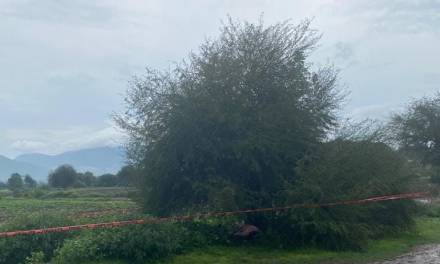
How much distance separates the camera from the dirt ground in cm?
1929

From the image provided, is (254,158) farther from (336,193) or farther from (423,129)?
(423,129)

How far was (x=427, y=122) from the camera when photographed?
5581 centimetres

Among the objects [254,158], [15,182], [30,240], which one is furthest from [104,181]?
[30,240]

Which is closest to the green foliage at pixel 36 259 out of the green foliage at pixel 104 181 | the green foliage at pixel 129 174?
the green foliage at pixel 129 174

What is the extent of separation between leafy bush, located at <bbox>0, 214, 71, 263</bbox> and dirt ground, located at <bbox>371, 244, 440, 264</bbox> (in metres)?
9.16

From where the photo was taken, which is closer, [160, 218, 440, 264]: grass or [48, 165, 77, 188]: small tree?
[160, 218, 440, 264]: grass

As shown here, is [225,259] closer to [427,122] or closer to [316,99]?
[316,99]

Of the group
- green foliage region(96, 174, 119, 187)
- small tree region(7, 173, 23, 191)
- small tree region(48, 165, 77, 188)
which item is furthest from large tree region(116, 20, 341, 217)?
small tree region(7, 173, 23, 191)

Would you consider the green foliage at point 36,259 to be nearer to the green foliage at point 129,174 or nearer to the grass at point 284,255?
the grass at point 284,255

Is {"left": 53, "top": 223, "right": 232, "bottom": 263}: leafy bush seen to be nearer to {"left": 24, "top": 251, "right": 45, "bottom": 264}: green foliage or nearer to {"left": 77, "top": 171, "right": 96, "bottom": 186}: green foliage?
{"left": 24, "top": 251, "right": 45, "bottom": 264}: green foliage

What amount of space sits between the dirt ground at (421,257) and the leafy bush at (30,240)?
361 inches

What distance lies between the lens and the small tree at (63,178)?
318 feet

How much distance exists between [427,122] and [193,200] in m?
38.3

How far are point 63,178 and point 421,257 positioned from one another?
82.1 metres
